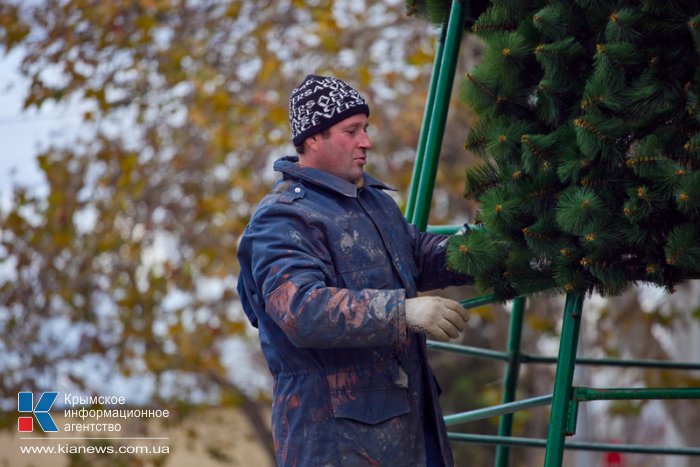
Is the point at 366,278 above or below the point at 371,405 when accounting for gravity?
above

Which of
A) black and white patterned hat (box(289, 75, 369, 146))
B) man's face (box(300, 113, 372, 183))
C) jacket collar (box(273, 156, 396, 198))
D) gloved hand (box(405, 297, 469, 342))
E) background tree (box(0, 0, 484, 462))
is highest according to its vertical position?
black and white patterned hat (box(289, 75, 369, 146))

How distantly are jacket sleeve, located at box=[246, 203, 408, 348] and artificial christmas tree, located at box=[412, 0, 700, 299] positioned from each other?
32 cm

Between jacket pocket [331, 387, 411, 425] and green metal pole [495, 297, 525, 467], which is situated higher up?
jacket pocket [331, 387, 411, 425]

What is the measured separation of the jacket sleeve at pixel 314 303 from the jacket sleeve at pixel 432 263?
0.44 metres

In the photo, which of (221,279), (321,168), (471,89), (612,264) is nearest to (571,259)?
(612,264)

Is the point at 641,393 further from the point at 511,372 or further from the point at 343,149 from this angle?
the point at 511,372

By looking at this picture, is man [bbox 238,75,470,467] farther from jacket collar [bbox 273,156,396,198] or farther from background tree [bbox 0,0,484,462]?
background tree [bbox 0,0,484,462]

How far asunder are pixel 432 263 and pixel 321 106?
0.54m

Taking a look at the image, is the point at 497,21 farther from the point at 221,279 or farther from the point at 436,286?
the point at 221,279

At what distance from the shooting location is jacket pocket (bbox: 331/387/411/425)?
2.79 metres

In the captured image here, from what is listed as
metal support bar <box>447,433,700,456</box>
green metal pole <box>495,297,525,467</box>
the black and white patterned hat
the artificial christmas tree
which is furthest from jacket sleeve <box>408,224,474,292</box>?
green metal pole <box>495,297,525,467</box>

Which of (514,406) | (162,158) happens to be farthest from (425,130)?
(162,158)

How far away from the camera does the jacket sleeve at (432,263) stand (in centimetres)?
317

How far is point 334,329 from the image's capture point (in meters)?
2.69
